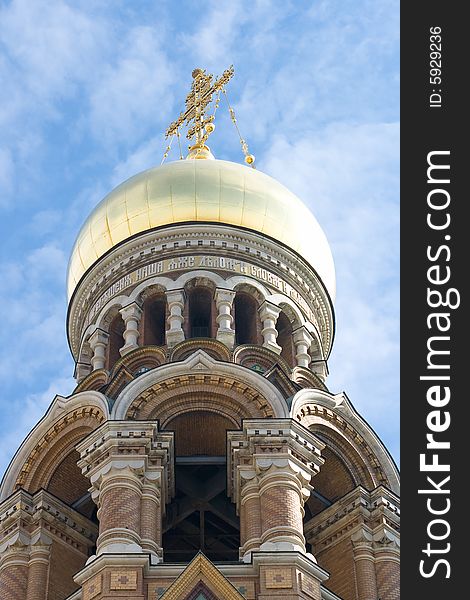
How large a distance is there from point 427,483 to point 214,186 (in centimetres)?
1144

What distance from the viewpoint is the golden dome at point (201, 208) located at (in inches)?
834

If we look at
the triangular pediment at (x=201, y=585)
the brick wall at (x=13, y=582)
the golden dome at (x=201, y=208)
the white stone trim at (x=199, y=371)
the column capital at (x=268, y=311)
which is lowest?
the triangular pediment at (x=201, y=585)

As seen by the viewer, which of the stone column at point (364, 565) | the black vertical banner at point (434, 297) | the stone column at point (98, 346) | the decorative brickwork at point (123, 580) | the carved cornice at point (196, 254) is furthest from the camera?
the carved cornice at point (196, 254)

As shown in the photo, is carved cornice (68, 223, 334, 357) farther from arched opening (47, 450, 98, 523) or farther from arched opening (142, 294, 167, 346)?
arched opening (47, 450, 98, 523)

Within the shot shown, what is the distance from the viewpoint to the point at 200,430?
59.0 feet

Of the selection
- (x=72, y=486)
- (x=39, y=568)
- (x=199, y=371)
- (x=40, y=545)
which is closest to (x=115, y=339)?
(x=72, y=486)

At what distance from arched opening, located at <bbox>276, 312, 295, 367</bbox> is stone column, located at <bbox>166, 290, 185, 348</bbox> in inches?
61.5

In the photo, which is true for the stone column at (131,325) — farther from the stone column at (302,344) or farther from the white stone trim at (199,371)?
the stone column at (302,344)

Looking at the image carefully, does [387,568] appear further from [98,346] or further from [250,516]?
[98,346]

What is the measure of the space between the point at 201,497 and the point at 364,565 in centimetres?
223

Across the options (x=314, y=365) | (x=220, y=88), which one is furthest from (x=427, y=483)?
(x=220, y=88)

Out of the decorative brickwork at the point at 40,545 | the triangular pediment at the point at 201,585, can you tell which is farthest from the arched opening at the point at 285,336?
the triangular pediment at the point at 201,585

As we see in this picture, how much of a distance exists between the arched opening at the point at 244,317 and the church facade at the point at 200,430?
0.08ft

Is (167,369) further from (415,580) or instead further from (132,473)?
(415,580)
